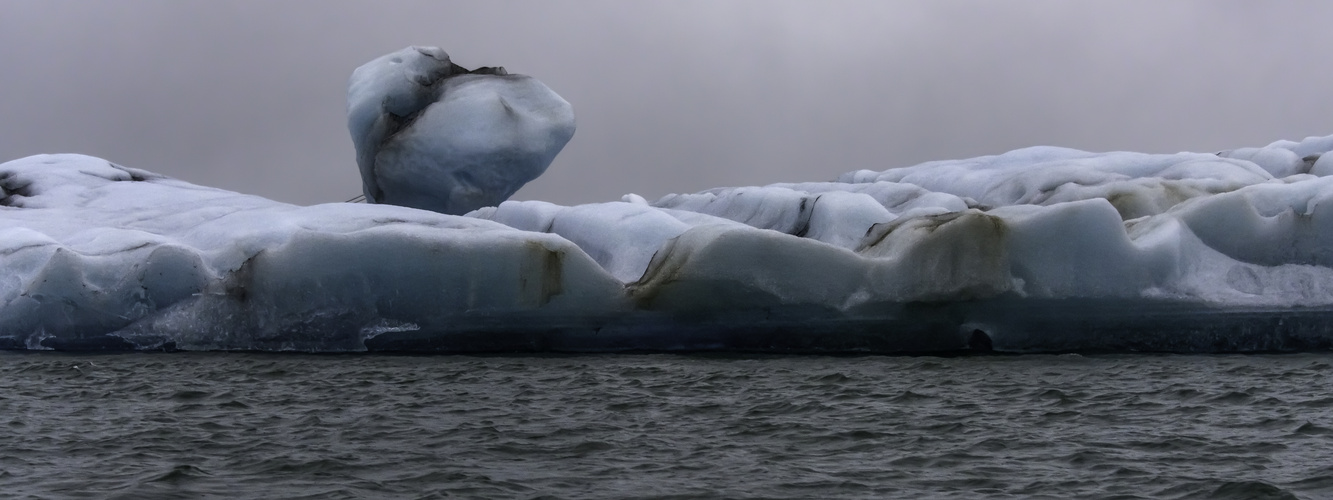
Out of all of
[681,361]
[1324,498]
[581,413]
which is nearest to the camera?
[1324,498]

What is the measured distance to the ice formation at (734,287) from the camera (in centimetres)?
1111

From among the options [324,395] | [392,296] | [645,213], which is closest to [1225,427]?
[324,395]

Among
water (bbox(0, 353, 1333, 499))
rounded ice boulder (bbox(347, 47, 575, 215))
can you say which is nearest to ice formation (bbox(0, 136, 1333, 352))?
water (bbox(0, 353, 1333, 499))

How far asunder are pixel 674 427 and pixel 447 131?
10.8 m

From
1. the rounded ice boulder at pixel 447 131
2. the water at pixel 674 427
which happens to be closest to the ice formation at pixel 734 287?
the water at pixel 674 427

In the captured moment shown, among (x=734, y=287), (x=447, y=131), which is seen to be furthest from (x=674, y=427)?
(x=447, y=131)

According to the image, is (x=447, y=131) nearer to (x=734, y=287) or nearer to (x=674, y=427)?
(x=734, y=287)

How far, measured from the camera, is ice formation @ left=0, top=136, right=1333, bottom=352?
11.1 meters

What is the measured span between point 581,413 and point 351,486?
227cm

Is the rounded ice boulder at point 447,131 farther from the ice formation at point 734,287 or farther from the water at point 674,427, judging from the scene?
the water at point 674,427

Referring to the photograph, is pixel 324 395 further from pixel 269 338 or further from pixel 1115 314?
pixel 1115 314

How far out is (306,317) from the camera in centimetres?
1163

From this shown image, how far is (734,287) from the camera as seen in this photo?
442 inches

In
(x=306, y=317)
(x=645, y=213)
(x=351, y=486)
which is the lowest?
(x=351, y=486)
